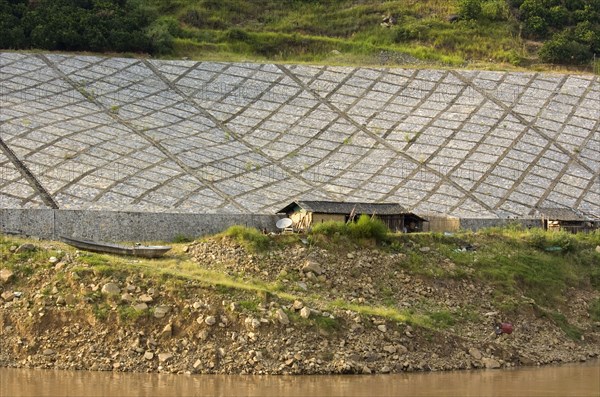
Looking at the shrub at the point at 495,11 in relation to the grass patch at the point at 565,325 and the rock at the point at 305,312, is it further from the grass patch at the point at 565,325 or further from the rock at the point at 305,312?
the rock at the point at 305,312

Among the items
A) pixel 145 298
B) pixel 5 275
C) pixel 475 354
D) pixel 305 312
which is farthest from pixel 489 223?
pixel 5 275

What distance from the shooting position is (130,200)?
32.8 meters

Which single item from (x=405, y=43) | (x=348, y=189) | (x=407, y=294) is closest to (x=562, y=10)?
(x=405, y=43)

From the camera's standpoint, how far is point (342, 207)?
3162cm

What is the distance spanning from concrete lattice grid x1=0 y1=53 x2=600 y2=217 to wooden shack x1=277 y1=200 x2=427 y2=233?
6.12ft

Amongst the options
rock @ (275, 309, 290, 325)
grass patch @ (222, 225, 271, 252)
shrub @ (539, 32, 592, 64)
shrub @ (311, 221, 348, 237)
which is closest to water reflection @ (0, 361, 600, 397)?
rock @ (275, 309, 290, 325)

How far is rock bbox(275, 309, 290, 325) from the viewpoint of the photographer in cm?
2462

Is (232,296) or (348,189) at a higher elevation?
(232,296)

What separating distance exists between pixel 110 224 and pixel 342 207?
594cm

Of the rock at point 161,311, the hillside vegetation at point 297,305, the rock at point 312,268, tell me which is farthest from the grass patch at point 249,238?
the rock at point 161,311

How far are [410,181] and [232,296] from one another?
13565mm

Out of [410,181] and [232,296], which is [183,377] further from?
[410,181]

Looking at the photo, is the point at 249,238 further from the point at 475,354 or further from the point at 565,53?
the point at 565,53

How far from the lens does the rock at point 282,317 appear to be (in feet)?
80.8
